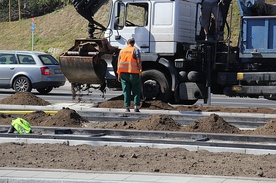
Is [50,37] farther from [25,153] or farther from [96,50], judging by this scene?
[25,153]

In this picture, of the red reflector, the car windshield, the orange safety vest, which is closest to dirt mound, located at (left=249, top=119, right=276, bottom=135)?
the orange safety vest

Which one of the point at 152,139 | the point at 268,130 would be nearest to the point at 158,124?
the point at 152,139

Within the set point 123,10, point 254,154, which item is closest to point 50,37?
point 123,10

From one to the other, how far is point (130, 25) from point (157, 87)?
6.21ft

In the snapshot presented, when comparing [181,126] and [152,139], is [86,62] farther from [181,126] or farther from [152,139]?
[152,139]

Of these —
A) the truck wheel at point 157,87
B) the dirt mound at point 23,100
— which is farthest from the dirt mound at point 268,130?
the dirt mound at point 23,100

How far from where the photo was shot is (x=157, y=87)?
1794 cm

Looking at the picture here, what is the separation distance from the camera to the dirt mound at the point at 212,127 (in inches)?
492

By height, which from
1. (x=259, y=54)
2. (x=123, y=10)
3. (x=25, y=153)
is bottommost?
(x=25, y=153)

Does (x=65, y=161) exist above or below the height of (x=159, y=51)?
below

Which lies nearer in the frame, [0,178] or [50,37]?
[0,178]

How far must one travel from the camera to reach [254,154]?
9898mm

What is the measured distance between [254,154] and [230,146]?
0.54 meters

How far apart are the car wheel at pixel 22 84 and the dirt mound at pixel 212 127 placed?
12.6 metres
